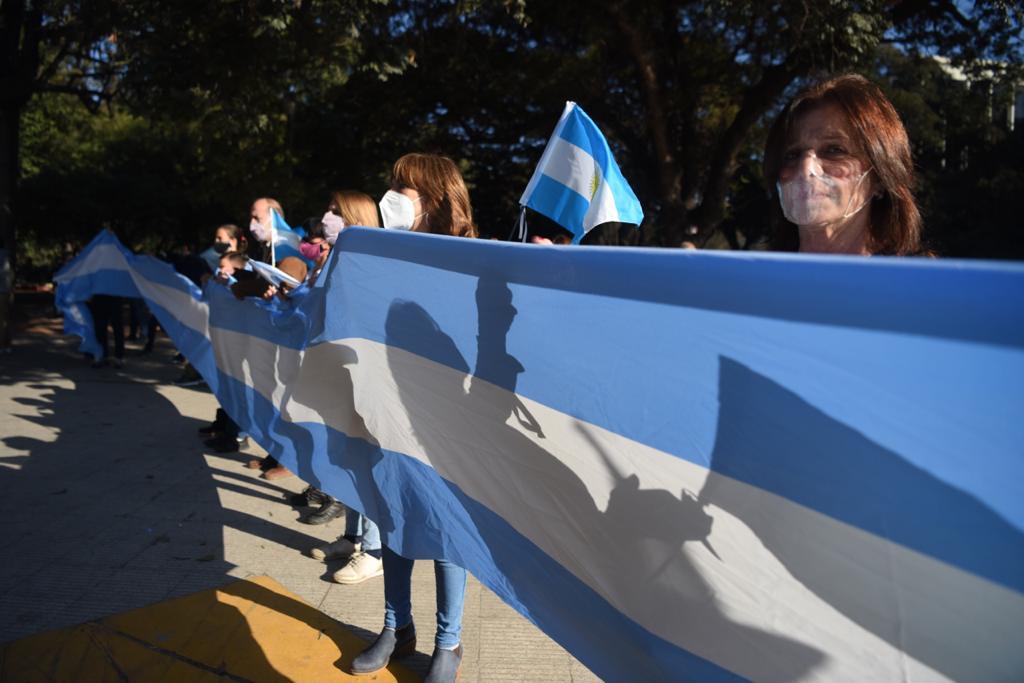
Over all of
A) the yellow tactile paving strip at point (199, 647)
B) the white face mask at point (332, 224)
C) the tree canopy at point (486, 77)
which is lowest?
the yellow tactile paving strip at point (199, 647)

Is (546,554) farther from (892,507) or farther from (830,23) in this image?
(830,23)

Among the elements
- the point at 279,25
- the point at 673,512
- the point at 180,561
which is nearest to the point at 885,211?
the point at 673,512

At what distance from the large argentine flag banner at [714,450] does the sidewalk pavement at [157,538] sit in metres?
1.01

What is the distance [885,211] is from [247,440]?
6333 mm

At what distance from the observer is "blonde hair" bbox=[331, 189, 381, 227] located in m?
4.35

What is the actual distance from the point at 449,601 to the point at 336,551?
5.36ft

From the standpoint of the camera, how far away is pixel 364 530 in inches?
161

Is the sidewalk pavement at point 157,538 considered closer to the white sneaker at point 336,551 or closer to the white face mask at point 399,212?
the white sneaker at point 336,551

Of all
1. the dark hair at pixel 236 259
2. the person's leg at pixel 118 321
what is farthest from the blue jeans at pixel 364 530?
the person's leg at pixel 118 321

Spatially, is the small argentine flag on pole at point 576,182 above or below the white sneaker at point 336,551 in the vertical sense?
above

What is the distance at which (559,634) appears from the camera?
218 cm

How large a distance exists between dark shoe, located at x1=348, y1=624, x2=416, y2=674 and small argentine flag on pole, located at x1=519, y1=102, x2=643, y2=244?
1.75m

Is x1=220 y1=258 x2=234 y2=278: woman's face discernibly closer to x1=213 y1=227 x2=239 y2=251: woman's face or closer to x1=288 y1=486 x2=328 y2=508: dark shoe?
x1=213 y1=227 x2=239 y2=251: woman's face

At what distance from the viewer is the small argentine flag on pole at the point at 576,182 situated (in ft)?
9.42
